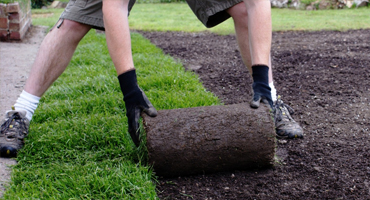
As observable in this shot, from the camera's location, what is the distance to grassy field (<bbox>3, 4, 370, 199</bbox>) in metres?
1.79

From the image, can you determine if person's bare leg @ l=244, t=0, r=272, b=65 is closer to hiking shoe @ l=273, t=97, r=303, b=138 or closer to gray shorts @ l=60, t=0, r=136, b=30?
hiking shoe @ l=273, t=97, r=303, b=138

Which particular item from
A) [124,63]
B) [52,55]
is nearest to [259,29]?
[124,63]

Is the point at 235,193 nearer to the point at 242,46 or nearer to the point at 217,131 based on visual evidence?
the point at 217,131

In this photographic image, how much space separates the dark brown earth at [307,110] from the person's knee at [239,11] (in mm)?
795

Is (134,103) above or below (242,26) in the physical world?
below

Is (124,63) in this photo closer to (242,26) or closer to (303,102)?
(242,26)

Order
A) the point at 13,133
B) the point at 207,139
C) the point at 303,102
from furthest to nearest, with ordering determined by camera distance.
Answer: the point at 303,102 → the point at 13,133 → the point at 207,139

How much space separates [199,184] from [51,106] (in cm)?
151

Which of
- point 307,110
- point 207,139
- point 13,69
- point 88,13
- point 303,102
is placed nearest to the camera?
point 207,139

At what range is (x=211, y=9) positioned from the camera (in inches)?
98.5

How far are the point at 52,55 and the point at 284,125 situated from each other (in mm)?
1626

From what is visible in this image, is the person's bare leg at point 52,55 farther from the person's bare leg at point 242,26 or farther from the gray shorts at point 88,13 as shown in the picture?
the person's bare leg at point 242,26

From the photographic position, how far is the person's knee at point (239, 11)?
243 centimetres


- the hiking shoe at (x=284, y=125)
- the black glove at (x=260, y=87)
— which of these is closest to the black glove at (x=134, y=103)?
the black glove at (x=260, y=87)
